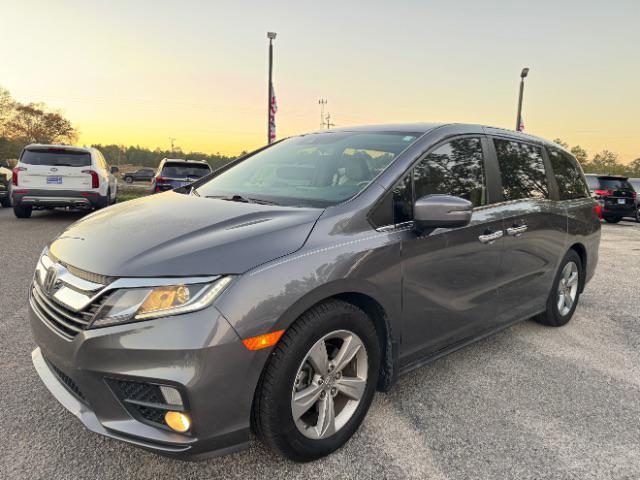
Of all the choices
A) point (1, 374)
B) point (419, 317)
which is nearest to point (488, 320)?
point (419, 317)

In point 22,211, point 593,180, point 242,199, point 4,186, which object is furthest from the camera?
point 593,180

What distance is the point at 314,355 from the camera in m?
2.15

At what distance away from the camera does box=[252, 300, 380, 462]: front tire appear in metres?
2.00

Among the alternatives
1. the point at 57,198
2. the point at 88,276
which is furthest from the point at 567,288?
the point at 57,198

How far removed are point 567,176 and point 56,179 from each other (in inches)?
371

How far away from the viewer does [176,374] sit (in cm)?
178

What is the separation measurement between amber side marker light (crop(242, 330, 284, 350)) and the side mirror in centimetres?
98

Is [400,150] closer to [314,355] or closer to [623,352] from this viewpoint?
[314,355]

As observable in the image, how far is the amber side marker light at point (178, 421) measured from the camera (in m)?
1.83

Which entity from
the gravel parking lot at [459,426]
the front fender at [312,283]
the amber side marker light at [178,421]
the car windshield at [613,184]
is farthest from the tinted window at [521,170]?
the car windshield at [613,184]

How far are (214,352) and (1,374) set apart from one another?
207 centimetres

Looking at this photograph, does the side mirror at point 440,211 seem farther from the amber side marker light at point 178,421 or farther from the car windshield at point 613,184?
the car windshield at point 613,184

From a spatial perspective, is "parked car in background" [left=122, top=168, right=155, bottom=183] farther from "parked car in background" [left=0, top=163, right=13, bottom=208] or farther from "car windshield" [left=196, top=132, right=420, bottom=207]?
"car windshield" [left=196, top=132, right=420, bottom=207]

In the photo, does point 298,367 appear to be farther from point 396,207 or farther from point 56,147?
point 56,147
